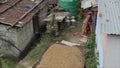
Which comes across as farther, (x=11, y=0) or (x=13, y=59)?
(x=11, y=0)

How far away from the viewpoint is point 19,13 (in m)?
14.9

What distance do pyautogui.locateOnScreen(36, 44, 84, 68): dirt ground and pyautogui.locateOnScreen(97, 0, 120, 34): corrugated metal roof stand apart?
273 cm

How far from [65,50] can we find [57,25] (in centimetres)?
291

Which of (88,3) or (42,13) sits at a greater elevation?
(88,3)

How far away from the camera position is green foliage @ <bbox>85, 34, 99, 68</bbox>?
1052cm

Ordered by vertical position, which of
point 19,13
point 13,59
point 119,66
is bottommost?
point 13,59

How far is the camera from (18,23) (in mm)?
13500

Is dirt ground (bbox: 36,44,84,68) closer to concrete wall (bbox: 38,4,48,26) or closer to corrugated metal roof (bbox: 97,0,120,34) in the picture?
corrugated metal roof (bbox: 97,0,120,34)

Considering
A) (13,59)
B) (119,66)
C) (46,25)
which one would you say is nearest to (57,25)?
(46,25)

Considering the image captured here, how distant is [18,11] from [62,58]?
4.66m

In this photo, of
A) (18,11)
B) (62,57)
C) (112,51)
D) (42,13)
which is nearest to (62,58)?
(62,57)

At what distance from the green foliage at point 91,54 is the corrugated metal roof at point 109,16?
210 cm

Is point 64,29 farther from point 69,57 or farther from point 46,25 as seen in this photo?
point 69,57

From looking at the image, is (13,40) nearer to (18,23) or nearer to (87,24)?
(18,23)
